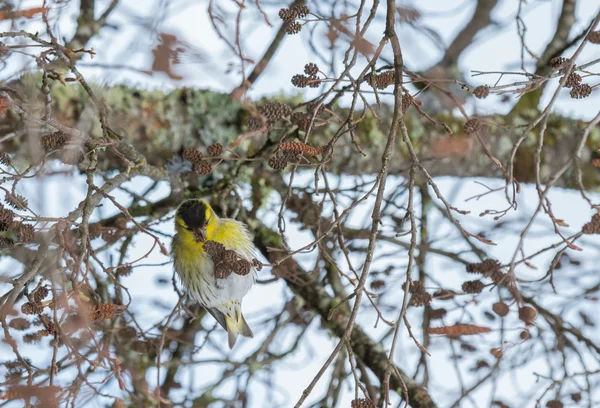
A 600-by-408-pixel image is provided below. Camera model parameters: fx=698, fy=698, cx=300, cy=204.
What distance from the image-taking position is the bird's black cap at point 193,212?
2369 mm

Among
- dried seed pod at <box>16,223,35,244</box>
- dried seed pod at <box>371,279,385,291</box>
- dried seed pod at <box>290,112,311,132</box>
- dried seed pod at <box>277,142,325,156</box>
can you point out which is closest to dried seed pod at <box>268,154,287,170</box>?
dried seed pod at <box>277,142,325,156</box>

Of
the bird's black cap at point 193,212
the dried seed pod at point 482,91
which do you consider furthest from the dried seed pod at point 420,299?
the bird's black cap at point 193,212

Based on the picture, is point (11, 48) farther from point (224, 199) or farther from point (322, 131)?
point (322, 131)

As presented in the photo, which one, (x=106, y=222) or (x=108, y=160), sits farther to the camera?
(x=108, y=160)

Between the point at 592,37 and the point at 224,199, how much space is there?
1381 mm

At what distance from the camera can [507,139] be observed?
3.25 metres

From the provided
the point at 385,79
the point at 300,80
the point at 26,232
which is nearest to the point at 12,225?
the point at 26,232

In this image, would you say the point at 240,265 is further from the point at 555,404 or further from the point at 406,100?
the point at 555,404

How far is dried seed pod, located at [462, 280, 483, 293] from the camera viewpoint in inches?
67.7

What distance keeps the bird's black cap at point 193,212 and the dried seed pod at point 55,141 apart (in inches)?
34.1

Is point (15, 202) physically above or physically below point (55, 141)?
below

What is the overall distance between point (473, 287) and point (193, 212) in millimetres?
1043

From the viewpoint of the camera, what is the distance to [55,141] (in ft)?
4.90

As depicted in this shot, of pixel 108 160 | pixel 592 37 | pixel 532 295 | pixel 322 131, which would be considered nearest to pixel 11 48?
pixel 592 37
